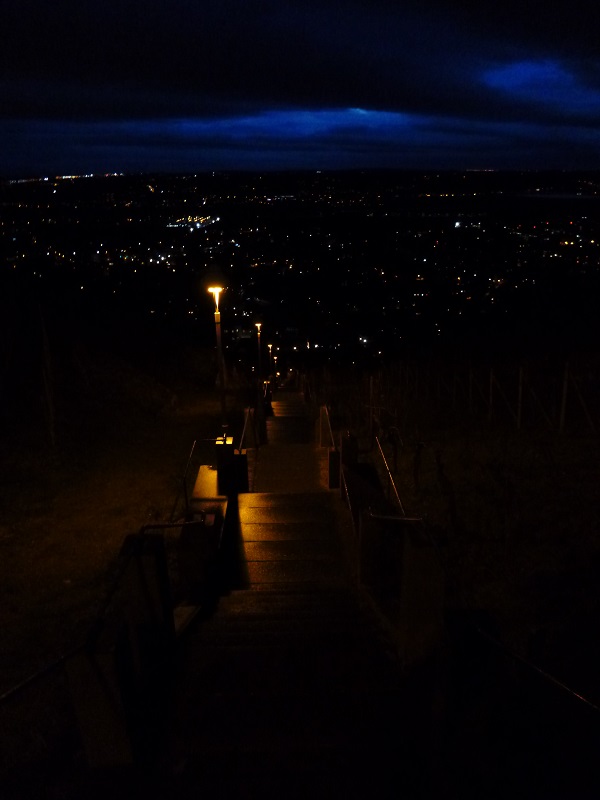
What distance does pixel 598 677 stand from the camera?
568 centimetres

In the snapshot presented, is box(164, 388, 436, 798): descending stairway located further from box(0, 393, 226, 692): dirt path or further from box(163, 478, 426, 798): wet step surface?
box(0, 393, 226, 692): dirt path

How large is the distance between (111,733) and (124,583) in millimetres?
1010

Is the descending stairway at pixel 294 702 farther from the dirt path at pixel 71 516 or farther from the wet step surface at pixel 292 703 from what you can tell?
the dirt path at pixel 71 516

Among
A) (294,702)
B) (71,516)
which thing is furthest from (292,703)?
(71,516)

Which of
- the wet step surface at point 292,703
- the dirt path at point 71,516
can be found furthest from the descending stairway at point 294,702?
the dirt path at point 71,516

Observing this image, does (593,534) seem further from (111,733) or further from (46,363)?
(46,363)

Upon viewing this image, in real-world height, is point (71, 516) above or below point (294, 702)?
below

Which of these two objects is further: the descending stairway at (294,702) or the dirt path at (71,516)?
the dirt path at (71,516)

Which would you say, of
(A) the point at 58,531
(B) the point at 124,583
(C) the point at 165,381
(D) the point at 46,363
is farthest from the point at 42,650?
(C) the point at 165,381

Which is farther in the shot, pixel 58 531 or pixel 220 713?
pixel 58 531

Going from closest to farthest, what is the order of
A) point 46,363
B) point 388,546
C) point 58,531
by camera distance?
point 388,546 → point 58,531 → point 46,363

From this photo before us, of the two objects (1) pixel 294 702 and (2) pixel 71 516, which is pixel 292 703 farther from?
(2) pixel 71 516

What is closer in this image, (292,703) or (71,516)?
(292,703)

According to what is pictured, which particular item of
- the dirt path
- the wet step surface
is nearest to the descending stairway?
the wet step surface
